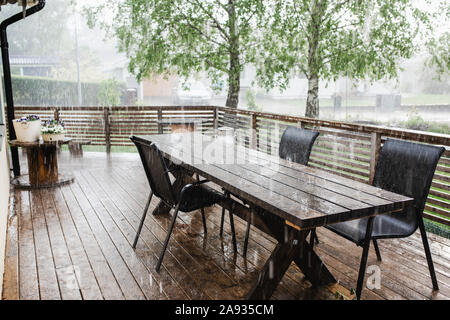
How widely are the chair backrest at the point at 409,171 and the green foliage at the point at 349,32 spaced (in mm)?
5916

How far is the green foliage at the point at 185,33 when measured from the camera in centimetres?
804

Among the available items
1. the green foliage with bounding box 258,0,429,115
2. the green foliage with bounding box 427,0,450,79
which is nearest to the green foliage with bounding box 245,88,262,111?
the green foliage with bounding box 258,0,429,115

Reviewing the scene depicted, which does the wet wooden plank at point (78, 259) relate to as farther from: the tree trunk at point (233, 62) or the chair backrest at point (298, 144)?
the tree trunk at point (233, 62)

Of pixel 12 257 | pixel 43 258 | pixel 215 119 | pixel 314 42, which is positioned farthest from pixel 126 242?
pixel 314 42

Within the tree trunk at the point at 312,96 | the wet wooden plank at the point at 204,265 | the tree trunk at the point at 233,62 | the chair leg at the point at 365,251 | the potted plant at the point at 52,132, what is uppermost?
the tree trunk at the point at 233,62

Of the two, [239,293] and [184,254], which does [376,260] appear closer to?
[239,293]

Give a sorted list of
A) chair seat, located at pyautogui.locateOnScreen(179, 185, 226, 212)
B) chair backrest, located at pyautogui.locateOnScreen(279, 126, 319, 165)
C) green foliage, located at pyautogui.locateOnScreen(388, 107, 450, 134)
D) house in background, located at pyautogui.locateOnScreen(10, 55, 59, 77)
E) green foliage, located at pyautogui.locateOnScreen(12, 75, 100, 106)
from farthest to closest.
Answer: house in background, located at pyautogui.locateOnScreen(10, 55, 59, 77) → green foliage, located at pyautogui.locateOnScreen(12, 75, 100, 106) → green foliage, located at pyautogui.locateOnScreen(388, 107, 450, 134) → chair backrest, located at pyautogui.locateOnScreen(279, 126, 319, 165) → chair seat, located at pyautogui.locateOnScreen(179, 185, 226, 212)

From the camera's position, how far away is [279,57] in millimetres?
8156

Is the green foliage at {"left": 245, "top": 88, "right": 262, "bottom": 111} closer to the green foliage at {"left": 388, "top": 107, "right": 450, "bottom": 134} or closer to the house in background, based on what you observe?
the green foliage at {"left": 388, "top": 107, "right": 450, "bottom": 134}

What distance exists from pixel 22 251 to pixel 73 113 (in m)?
5.32

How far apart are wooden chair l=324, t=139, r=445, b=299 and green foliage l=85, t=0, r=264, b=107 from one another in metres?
6.35

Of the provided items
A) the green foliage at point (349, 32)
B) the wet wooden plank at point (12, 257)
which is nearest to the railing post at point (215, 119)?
the green foliage at point (349, 32)

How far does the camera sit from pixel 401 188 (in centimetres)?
233

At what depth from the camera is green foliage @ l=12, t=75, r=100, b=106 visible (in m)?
13.7
